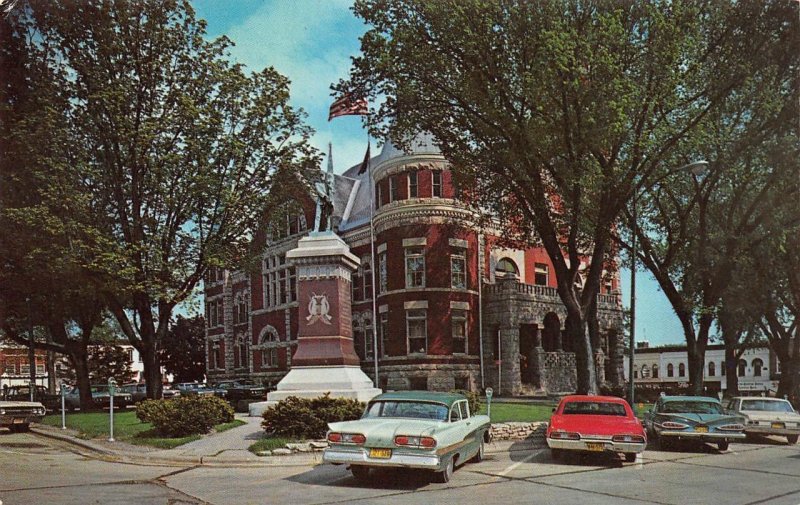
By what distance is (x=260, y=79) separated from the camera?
27719 mm

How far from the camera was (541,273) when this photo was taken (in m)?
46.4

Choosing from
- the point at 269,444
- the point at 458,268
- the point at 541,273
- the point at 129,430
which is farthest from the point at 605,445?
the point at 541,273

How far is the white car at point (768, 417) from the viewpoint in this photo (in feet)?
63.6

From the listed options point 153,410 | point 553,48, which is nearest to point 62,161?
point 153,410

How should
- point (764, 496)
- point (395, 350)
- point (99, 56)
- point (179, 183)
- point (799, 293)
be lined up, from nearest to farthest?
point (764, 496) → point (99, 56) → point (179, 183) → point (799, 293) → point (395, 350)

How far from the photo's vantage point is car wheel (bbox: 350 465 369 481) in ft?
38.9

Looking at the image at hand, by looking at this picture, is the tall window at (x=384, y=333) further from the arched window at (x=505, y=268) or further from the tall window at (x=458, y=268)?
the arched window at (x=505, y=268)

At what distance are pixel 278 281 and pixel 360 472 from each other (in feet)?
133

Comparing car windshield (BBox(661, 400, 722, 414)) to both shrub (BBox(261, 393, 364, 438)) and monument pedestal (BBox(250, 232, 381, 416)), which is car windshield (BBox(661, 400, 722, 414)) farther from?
monument pedestal (BBox(250, 232, 381, 416))

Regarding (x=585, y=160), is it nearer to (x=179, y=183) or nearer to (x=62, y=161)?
(x=179, y=183)

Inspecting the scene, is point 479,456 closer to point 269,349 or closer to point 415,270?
point 415,270

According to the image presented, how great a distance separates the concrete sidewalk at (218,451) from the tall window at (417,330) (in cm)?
2096

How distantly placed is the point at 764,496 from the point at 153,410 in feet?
45.4

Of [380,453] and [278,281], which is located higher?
[278,281]
